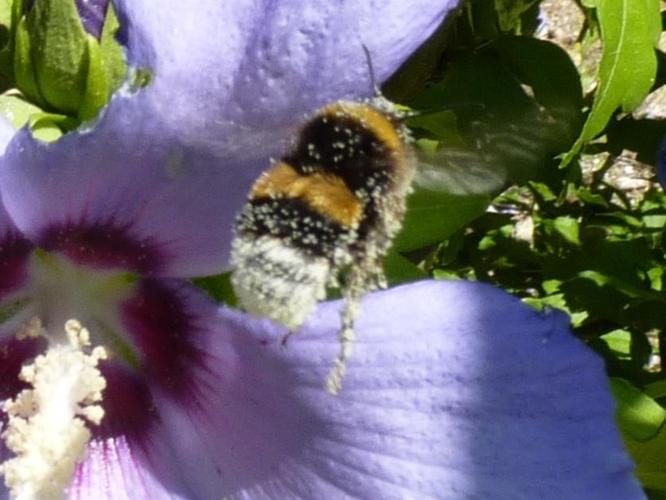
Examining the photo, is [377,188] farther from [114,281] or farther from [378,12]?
[114,281]

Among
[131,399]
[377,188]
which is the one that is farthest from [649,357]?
[377,188]

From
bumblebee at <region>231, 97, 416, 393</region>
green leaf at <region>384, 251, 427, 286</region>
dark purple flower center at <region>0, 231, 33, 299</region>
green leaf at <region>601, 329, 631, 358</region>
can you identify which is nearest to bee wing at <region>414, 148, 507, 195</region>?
bumblebee at <region>231, 97, 416, 393</region>

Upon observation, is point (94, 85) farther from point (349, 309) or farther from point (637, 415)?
point (637, 415)

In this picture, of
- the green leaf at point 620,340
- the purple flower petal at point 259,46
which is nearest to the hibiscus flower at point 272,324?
the purple flower petal at point 259,46

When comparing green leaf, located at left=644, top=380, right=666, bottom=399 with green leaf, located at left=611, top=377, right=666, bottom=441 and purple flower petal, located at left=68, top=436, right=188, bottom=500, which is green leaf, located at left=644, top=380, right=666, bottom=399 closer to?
green leaf, located at left=611, top=377, right=666, bottom=441

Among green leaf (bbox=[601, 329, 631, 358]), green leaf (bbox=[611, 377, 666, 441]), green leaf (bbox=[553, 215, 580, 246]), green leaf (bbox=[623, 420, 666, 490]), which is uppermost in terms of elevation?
green leaf (bbox=[611, 377, 666, 441])
